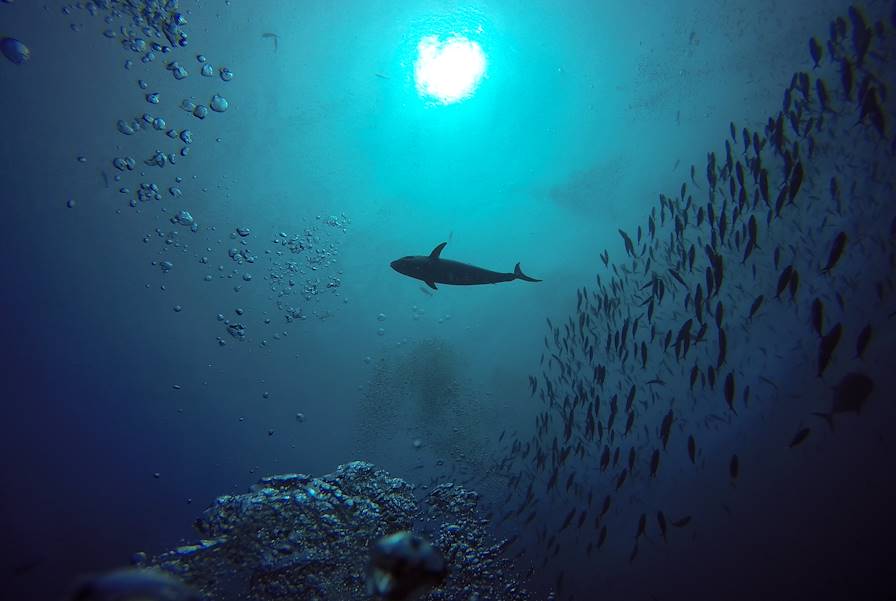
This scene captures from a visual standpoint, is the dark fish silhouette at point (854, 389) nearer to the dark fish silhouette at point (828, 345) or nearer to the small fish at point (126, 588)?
the dark fish silhouette at point (828, 345)

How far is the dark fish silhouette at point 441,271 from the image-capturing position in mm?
7023

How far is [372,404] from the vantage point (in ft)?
93.2

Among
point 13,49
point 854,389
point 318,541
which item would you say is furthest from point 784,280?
point 13,49

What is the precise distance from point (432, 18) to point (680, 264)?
32.7 feet

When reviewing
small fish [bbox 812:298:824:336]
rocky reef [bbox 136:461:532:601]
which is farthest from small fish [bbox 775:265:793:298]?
rocky reef [bbox 136:461:532:601]

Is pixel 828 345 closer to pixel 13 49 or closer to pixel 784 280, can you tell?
pixel 784 280

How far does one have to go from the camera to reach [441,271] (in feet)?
23.7

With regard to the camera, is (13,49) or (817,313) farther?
(13,49)

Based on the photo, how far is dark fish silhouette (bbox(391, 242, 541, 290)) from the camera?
7023 mm

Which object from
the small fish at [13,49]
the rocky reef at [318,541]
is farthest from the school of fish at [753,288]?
the small fish at [13,49]

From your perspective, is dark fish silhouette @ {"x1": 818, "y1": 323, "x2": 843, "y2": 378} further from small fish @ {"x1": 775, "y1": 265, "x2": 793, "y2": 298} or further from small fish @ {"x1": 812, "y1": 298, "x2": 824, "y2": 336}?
small fish @ {"x1": 775, "y1": 265, "x2": 793, "y2": 298}

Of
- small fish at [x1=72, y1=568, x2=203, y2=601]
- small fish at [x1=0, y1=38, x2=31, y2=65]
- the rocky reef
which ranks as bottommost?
small fish at [x1=72, y1=568, x2=203, y2=601]

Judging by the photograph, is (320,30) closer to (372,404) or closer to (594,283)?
(594,283)

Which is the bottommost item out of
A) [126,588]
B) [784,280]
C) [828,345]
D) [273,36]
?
[126,588]
